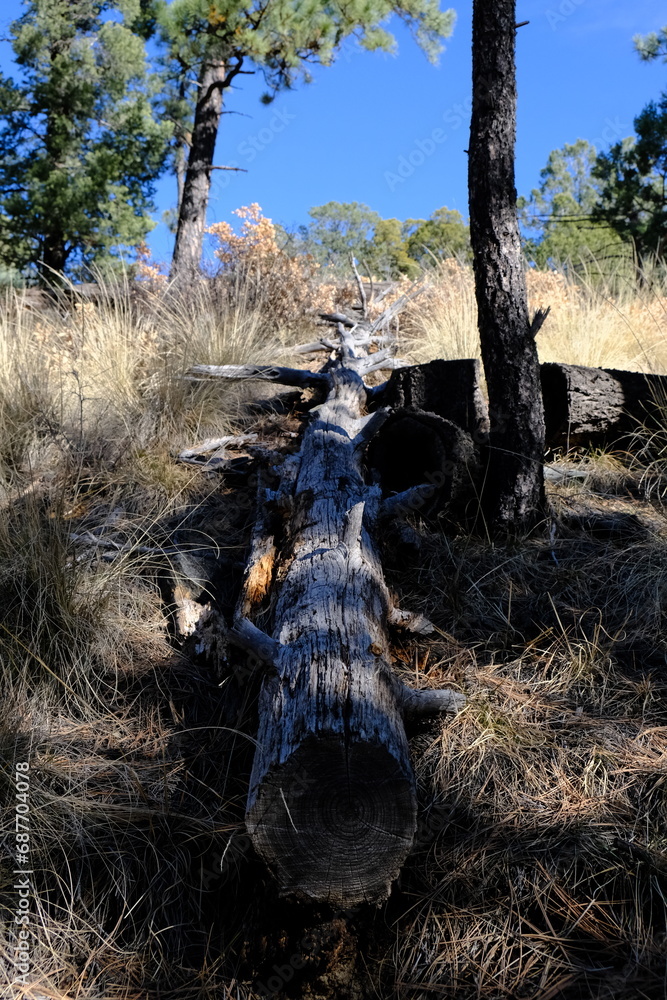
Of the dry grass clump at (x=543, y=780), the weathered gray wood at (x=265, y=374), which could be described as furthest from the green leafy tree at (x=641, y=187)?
the dry grass clump at (x=543, y=780)

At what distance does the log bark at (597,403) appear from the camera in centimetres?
425

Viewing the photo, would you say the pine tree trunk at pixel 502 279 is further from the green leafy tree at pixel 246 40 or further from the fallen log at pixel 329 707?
the green leafy tree at pixel 246 40

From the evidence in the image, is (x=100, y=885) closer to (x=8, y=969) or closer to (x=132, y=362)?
(x=8, y=969)

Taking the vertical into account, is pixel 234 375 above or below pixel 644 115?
below

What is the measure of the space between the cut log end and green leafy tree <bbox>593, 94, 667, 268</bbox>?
11.0 metres

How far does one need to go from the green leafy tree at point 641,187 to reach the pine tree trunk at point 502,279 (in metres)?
8.50

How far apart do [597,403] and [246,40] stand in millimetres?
6587

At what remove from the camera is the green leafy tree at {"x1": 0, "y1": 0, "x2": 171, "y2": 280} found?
13789mm

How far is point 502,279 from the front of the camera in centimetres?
350

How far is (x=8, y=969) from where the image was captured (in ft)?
6.85

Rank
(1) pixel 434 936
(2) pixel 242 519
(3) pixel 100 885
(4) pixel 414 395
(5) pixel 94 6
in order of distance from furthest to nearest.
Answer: (5) pixel 94 6 → (4) pixel 414 395 → (2) pixel 242 519 → (3) pixel 100 885 → (1) pixel 434 936

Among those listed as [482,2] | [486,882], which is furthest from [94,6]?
[486,882]

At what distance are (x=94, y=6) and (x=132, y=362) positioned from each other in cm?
1292

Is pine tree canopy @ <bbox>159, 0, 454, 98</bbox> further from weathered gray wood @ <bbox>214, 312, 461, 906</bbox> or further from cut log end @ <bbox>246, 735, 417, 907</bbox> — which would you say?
cut log end @ <bbox>246, 735, 417, 907</bbox>
